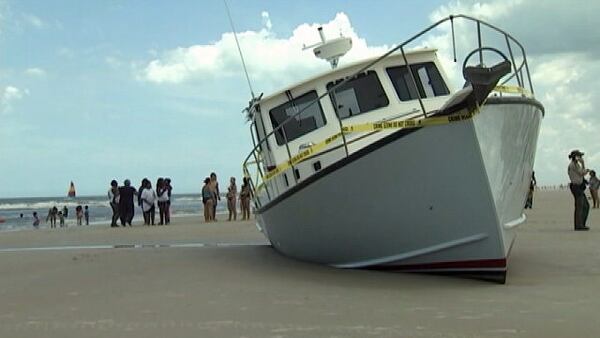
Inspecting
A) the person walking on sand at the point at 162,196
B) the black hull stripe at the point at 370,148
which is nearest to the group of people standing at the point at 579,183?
the black hull stripe at the point at 370,148

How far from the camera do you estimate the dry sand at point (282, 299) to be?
4348 millimetres

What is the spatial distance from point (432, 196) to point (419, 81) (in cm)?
277

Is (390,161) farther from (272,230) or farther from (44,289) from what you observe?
(44,289)

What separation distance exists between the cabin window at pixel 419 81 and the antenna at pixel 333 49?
5.98ft

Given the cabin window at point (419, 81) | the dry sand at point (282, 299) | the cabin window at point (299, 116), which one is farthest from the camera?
the cabin window at point (299, 116)

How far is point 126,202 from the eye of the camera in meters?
18.9

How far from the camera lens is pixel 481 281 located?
6.21 meters

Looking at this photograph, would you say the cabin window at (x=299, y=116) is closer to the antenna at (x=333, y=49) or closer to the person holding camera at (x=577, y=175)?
the antenna at (x=333, y=49)

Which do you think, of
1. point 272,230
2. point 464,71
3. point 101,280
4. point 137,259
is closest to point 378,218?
point 464,71

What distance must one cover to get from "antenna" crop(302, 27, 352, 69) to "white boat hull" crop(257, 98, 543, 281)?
3.73 m

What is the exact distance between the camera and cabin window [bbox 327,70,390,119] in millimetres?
7957

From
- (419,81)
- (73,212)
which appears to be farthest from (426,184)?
(73,212)

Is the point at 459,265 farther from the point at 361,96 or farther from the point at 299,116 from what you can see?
the point at 299,116

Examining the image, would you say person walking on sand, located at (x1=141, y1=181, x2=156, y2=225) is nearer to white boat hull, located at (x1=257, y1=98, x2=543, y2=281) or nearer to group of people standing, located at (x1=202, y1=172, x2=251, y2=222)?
group of people standing, located at (x1=202, y1=172, x2=251, y2=222)
